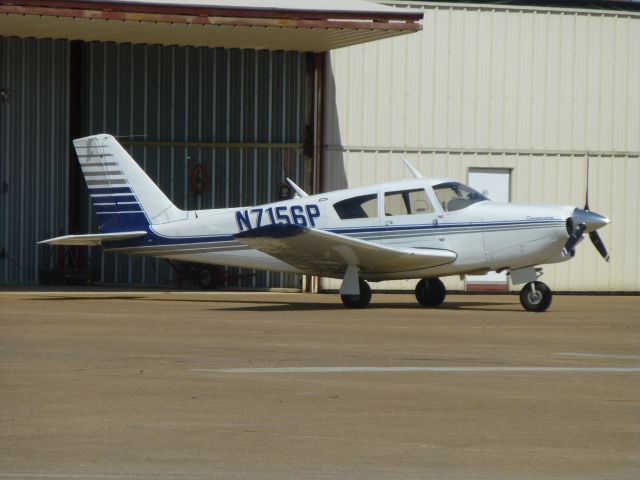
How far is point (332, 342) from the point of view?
486 inches

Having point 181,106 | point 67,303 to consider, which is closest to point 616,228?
point 181,106

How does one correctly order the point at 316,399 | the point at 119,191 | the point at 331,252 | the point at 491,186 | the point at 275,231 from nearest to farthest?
the point at 316,399
the point at 275,231
the point at 331,252
the point at 119,191
the point at 491,186

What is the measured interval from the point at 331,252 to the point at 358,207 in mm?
1029

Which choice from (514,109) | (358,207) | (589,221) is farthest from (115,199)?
(514,109)

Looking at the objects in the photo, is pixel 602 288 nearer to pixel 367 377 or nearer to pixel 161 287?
pixel 161 287

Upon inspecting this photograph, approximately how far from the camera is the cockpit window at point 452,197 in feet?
56.3

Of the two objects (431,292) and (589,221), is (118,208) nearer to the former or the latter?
(431,292)

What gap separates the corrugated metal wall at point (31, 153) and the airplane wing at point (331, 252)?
7600mm

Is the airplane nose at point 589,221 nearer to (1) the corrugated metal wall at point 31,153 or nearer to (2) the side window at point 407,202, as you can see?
(2) the side window at point 407,202

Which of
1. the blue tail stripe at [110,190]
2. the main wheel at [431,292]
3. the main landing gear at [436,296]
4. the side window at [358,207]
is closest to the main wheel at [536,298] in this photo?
the main landing gear at [436,296]

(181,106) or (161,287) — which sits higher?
(181,106)

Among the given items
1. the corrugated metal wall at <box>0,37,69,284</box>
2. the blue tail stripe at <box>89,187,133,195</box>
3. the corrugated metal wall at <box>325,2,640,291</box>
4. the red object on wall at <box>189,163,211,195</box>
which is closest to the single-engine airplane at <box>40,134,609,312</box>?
the blue tail stripe at <box>89,187,133,195</box>

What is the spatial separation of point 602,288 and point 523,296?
22.5 ft

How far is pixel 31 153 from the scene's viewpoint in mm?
23562
